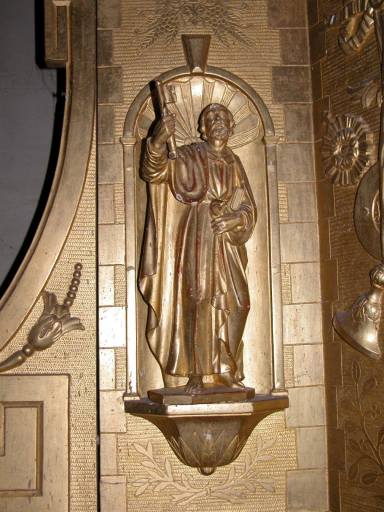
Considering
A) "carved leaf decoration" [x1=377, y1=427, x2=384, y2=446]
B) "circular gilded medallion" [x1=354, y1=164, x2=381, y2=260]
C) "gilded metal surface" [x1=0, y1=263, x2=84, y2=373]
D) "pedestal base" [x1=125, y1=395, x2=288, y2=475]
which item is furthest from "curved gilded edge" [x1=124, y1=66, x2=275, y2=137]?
"carved leaf decoration" [x1=377, y1=427, x2=384, y2=446]

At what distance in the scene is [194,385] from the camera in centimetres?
290

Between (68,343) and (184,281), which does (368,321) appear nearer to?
(184,281)

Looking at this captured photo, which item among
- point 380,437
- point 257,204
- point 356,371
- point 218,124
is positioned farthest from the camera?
point 257,204

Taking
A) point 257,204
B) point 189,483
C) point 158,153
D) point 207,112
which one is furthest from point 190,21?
point 189,483

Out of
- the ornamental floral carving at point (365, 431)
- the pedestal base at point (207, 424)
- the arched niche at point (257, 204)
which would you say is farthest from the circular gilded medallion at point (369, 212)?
the pedestal base at point (207, 424)

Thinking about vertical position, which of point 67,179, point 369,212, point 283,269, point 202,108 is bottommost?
point 283,269

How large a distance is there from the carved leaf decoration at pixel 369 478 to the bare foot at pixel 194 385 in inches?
26.6

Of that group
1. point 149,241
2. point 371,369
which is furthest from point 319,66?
point 371,369

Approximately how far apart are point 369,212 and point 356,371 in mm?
594

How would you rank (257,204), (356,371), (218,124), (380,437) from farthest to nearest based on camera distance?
(257,204)
(218,124)
(356,371)
(380,437)

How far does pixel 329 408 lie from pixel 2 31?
277cm

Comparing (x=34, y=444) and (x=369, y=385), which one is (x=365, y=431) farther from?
(x=34, y=444)

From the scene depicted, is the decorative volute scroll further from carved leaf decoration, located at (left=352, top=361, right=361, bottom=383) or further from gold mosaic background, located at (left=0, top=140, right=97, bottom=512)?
carved leaf decoration, located at (left=352, top=361, right=361, bottom=383)

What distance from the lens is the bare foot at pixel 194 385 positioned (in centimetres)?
288
